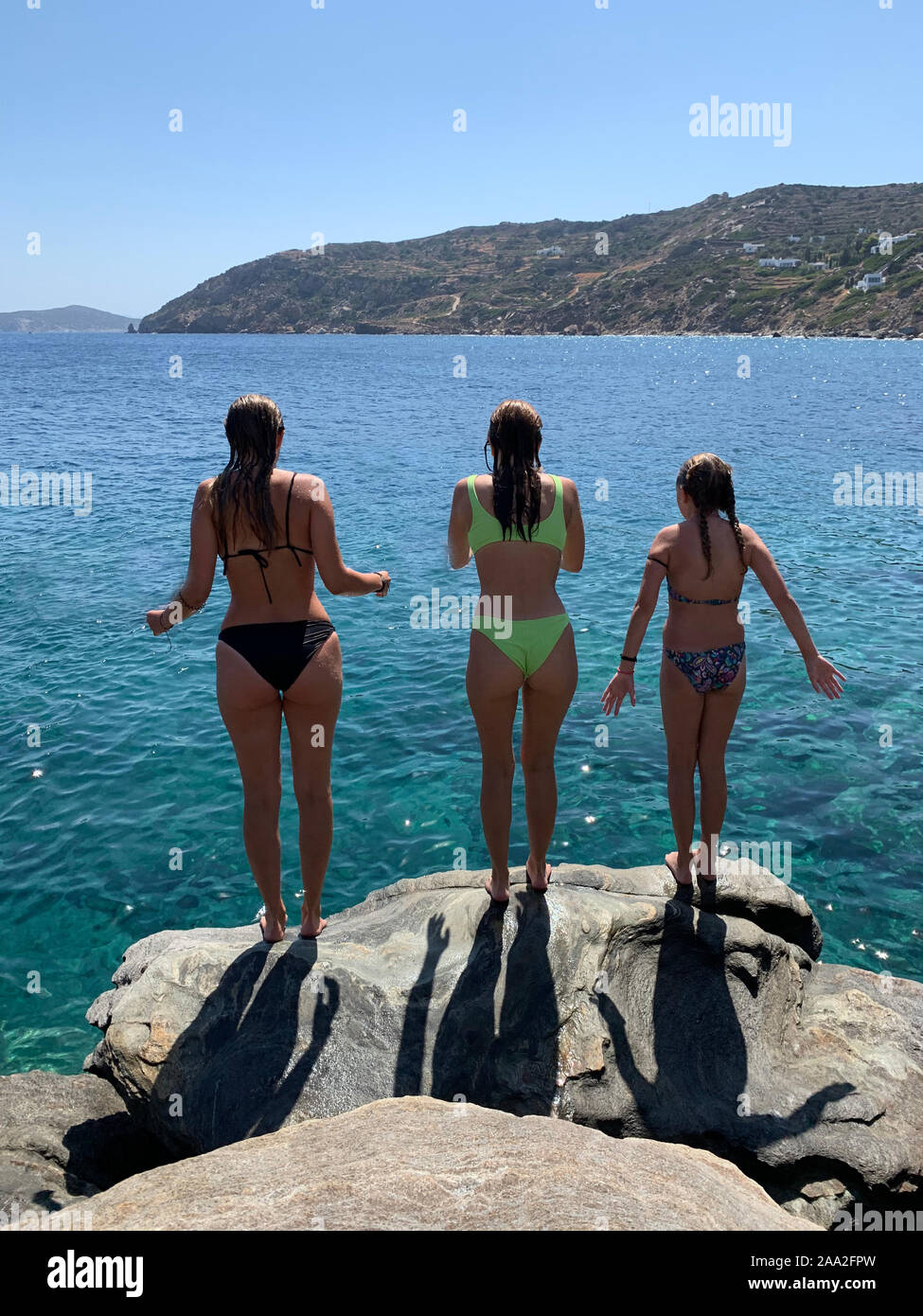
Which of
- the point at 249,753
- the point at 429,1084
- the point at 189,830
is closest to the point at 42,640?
the point at 189,830

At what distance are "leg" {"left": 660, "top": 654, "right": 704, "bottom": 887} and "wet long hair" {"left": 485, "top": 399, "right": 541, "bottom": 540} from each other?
1.43 meters

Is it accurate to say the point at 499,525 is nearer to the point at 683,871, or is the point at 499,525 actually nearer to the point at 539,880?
the point at 539,880

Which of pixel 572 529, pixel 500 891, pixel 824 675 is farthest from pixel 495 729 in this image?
pixel 824 675

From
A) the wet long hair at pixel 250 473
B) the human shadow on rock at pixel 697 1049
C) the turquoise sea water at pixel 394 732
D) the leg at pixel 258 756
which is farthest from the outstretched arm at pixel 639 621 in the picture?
the turquoise sea water at pixel 394 732

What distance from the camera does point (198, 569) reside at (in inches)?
183

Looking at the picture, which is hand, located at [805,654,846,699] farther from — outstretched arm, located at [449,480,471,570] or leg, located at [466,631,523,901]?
outstretched arm, located at [449,480,471,570]

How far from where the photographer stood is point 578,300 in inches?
6836

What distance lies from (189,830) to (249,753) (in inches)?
185

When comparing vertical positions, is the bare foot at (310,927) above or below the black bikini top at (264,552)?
below

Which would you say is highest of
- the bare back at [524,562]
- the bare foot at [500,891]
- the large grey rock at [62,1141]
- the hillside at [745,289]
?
the hillside at [745,289]

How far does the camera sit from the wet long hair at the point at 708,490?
5215 mm

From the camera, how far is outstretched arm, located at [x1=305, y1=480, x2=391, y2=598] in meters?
4.65

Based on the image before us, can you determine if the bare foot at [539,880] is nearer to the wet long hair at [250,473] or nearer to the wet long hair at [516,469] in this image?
the wet long hair at [516,469]
